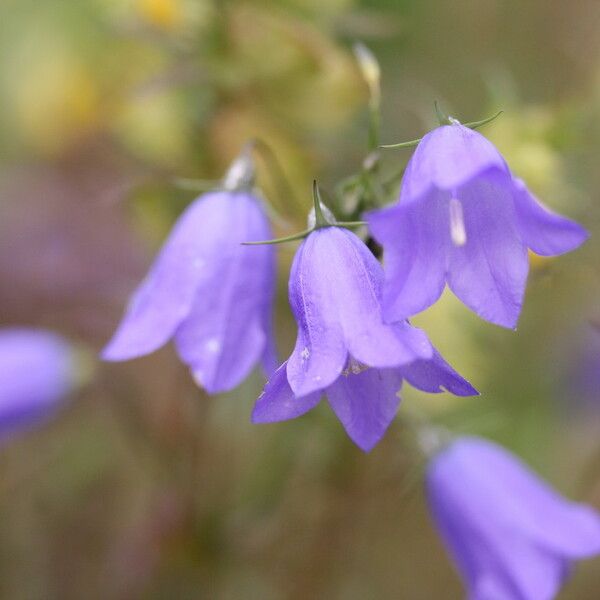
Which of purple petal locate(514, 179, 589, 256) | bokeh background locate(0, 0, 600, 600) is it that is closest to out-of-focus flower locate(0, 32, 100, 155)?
bokeh background locate(0, 0, 600, 600)

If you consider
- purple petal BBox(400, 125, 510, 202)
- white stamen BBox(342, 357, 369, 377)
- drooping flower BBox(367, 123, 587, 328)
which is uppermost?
purple petal BBox(400, 125, 510, 202)

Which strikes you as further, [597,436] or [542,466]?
[597,436]

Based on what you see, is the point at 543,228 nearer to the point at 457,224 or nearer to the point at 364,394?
the point at 457,224

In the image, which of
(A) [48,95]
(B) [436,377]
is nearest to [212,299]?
(B) [436,377]

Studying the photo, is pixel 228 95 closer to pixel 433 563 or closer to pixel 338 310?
pixel 338 310

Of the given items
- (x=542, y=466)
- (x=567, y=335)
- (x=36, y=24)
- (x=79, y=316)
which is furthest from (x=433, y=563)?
(x=36, y=24)

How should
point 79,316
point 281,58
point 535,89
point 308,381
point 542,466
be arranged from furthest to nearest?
1. point 535,89
2. point 79,316
3. point 542,466
4. point 281,58
5. point 308,381

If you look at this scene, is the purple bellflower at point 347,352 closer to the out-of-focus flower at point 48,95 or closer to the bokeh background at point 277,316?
the bokeh background at point 277,316

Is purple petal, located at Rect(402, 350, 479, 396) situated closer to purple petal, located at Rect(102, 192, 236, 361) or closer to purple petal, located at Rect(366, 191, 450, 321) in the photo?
purple petal, located at Rect(366, 191, 450, 321)
